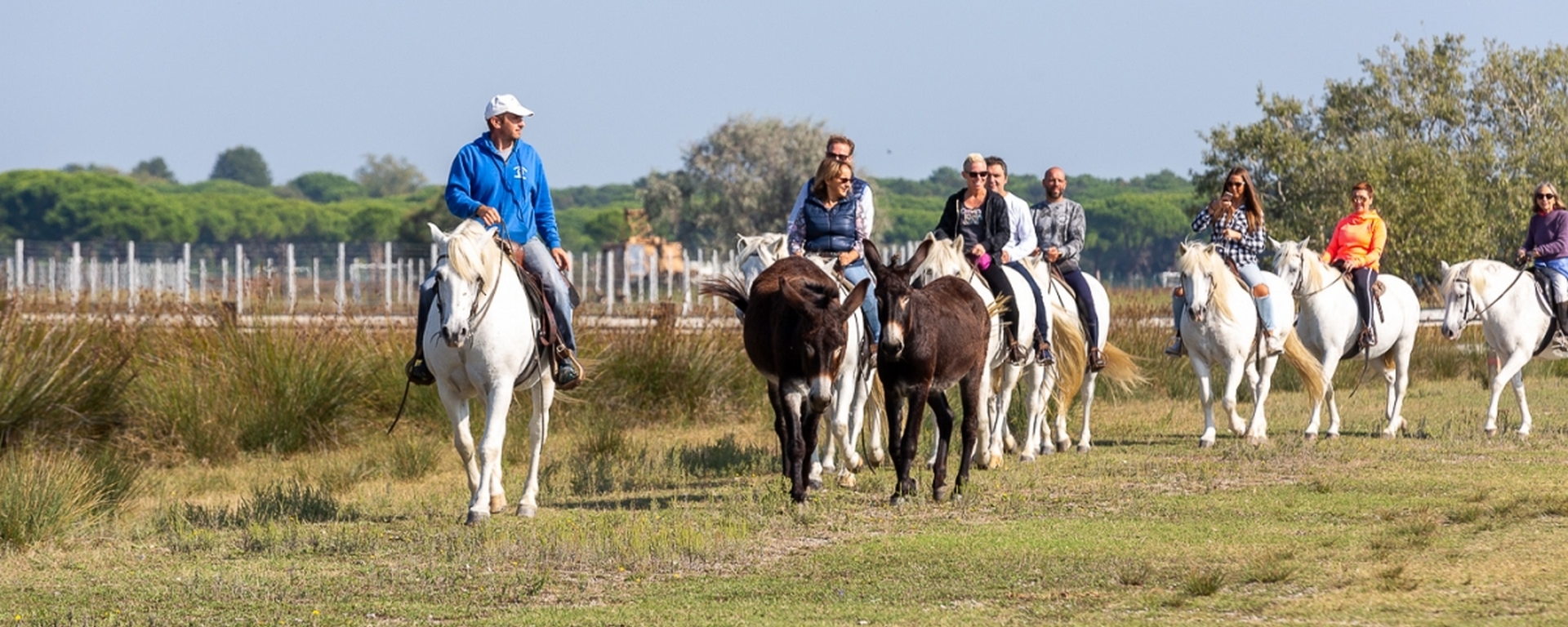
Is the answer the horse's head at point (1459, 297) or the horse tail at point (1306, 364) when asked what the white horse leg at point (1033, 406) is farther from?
the horse's head at point (1459, 297)

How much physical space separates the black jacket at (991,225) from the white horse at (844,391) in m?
1.13

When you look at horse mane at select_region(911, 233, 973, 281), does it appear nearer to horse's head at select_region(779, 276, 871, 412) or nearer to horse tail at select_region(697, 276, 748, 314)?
horse tail at select_region(697, 276, 748, 314)

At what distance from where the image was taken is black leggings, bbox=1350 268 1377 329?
599 inches

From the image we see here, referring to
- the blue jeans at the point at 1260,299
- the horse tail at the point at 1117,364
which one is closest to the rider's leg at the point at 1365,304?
the blue jeans at the point at 1260,299

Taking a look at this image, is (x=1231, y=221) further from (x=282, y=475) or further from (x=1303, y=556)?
(x=282, y=475)

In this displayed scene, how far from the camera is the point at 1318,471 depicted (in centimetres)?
1205

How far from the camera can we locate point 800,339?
9797 millimetres

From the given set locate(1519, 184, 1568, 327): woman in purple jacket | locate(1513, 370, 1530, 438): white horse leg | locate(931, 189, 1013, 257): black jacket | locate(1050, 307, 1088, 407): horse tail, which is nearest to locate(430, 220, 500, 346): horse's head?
locate(931, 189, 1013, 257): black jacket

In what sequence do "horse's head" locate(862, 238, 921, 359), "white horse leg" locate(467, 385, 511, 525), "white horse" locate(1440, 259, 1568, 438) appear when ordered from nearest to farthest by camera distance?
"horse's head" locate(862, 238, 921, 359)
"white horse leg" locate(467, 385, 511, 525)
"white horse" locate(1440, 259, 1568, 438)

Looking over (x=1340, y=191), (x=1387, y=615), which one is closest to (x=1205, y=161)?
(x=1340, y=191)

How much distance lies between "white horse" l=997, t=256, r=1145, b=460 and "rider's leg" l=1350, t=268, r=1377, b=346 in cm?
229

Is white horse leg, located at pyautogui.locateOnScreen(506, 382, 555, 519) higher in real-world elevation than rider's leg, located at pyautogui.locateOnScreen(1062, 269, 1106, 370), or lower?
lower

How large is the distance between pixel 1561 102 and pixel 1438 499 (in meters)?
56.6

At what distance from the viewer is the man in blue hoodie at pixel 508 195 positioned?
1051 centimetres
